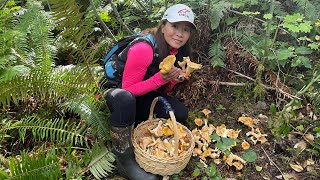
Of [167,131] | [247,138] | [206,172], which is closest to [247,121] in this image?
[247,138]

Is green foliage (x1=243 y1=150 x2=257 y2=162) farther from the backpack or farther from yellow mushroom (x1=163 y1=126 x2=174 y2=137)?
the backpack

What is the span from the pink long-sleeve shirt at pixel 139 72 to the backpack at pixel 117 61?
0.13 meters

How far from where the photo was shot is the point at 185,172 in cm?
347

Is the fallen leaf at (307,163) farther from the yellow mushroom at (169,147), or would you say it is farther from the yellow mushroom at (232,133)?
the yellow mushroom at (169,147)

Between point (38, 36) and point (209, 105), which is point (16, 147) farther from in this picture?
point (209, 105)

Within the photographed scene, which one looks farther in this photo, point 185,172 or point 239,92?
point 239,92

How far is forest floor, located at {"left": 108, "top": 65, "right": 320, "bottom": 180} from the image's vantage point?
3410 mm

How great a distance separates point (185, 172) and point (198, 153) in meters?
0.26

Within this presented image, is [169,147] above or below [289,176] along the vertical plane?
above

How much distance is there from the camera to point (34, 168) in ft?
8.77

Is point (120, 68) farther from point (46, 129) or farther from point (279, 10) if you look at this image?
point (279, 10)

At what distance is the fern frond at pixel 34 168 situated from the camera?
2625mm

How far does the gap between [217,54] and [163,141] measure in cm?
155

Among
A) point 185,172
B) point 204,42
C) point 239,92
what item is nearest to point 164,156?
point 185,172
